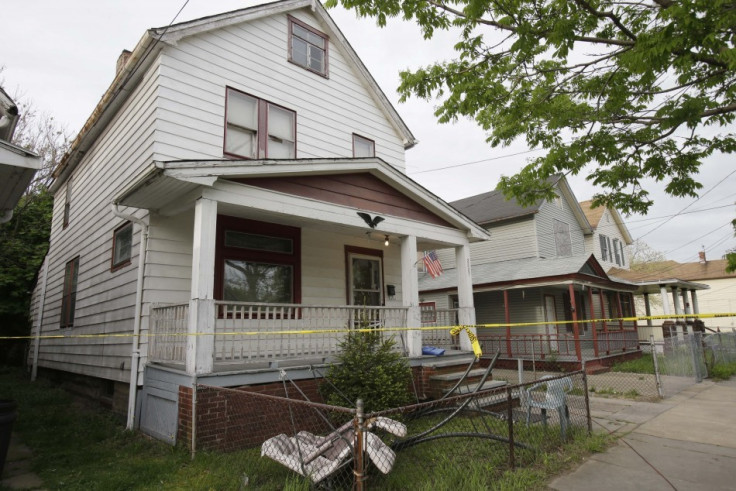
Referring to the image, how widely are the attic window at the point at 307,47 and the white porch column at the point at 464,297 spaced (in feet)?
18.9

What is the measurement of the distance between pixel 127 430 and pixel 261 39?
27.5 feet

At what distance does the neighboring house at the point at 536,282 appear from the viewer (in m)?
16.8

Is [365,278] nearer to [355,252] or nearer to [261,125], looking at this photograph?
[355,252]

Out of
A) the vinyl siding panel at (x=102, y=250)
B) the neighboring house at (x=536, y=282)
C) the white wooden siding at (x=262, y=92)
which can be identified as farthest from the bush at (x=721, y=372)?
the vinyl siding panel at (x=102, y=250)

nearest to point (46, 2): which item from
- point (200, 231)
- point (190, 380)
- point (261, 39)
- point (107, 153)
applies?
point (107, 153)

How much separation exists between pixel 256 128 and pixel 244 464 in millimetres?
6700

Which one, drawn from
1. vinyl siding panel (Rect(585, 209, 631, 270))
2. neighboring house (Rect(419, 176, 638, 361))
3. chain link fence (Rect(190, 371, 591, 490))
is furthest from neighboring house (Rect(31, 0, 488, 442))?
vinyl siding panel (Rect(585, 209, 631, 270))

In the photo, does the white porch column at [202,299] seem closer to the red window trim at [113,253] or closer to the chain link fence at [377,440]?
the chain link fence at [377,440]

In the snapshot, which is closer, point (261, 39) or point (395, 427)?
point (395, 427)

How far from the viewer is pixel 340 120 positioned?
11453 millimetres

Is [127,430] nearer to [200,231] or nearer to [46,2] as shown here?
[200,231]

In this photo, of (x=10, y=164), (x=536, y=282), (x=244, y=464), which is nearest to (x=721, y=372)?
(x=536, y=282)

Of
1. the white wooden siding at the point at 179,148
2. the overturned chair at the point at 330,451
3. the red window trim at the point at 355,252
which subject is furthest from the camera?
the red window trim at the point at 355,252

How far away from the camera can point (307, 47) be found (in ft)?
37.4
